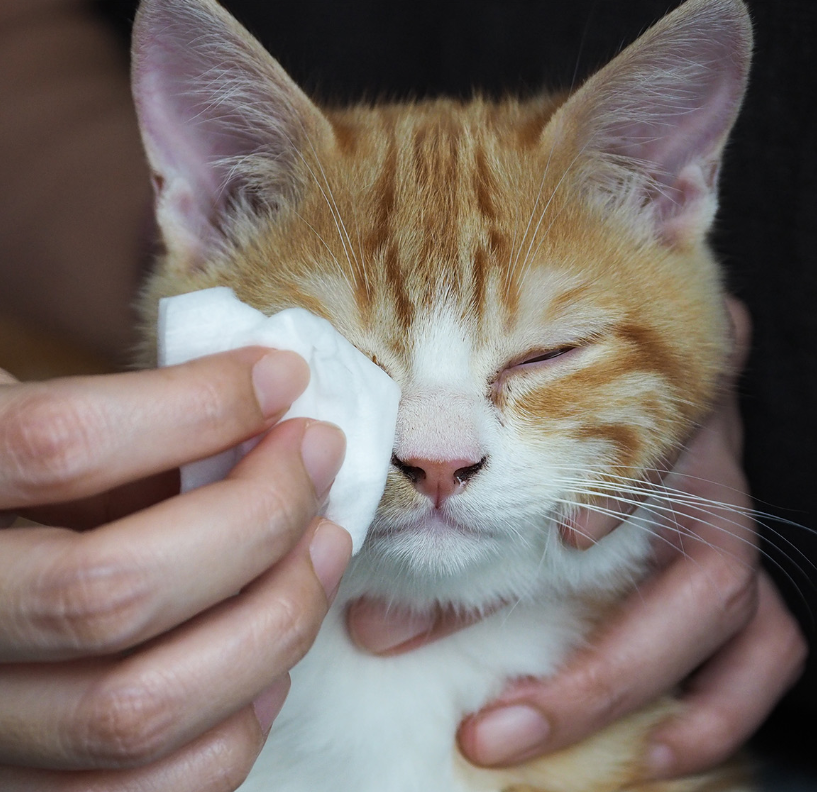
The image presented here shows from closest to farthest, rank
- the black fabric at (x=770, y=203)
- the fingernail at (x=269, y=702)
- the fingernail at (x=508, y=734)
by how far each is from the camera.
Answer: the fingernail at (x=269, y=702)
the fingernail at (x=508, y=734)
the black fabric at (x=770, y=203)

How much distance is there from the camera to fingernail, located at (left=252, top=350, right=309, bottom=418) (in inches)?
26.5

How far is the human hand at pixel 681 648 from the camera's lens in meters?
1.08

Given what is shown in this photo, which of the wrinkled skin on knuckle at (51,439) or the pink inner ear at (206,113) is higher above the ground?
the pink inner ear at (206,113)

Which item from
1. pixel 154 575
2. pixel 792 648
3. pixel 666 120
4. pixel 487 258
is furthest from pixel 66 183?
pixel 792 648

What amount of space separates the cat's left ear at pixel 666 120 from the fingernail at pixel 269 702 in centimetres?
78

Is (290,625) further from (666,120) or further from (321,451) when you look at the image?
(666,120)

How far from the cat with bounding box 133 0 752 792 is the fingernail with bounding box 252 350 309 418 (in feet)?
0.61

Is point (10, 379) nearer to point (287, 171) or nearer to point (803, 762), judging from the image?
point (287, 171)

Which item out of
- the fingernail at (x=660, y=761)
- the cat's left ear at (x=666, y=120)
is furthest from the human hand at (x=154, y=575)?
the fingernail at (x=660, y=761)

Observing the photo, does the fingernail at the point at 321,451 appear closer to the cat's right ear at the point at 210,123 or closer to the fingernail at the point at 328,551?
the fingernail at the point at 328,551

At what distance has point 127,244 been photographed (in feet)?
5.99

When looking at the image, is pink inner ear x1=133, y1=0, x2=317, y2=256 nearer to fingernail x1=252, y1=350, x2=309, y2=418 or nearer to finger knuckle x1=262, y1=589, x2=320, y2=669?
fingernail x1=252, y1=350, x2=309, y2=418

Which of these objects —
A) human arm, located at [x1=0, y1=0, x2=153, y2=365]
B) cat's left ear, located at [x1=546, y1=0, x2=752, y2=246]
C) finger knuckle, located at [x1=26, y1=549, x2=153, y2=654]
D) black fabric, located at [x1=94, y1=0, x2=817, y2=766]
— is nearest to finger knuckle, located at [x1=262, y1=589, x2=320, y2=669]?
finger knuckle, located at [x1=26, y1=549, x2=153, y2=654]

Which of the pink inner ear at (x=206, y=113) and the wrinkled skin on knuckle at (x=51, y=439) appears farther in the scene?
the pink inner ear at (x=206, y=113)
